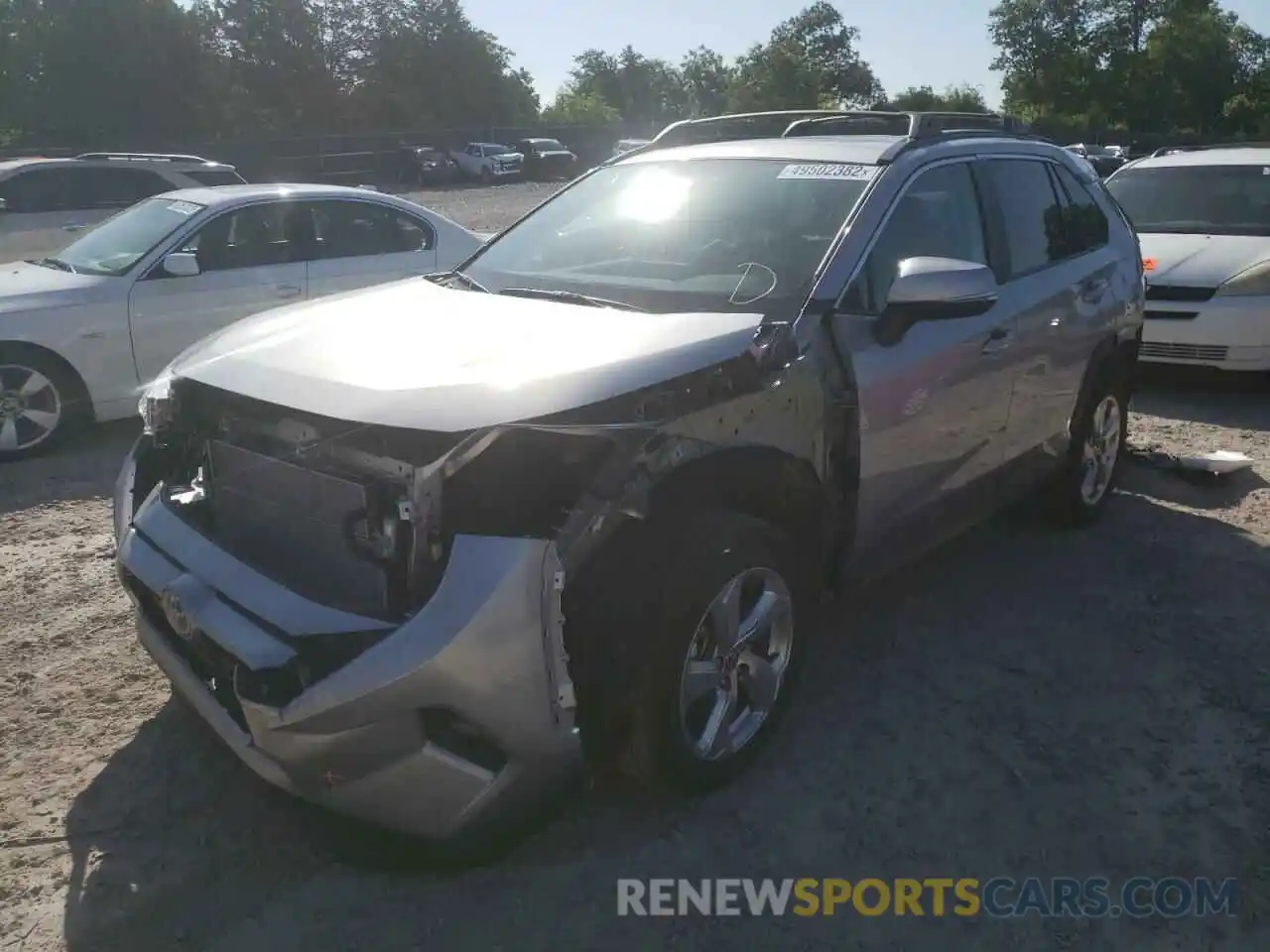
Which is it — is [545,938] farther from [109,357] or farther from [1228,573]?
[109,357]

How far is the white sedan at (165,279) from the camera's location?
6344 millimetres

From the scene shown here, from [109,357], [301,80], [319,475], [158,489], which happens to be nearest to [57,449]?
[109,357]

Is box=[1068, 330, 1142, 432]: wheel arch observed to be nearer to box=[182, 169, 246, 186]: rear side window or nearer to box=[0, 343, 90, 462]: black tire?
box=[0, 343, 90, 462]: black tire

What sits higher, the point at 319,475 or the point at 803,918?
the point at 319,475

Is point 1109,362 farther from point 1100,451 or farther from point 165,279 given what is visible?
point 165,279

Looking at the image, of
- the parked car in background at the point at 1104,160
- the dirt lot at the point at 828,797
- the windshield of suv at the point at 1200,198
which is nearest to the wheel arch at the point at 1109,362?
the dirt lot at the point at 828,797

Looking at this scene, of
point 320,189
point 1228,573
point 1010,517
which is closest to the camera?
point 1228,573

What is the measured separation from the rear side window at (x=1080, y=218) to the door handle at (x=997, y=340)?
0.89m

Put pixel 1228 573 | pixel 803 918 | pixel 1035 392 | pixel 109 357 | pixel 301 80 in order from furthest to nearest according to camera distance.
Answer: pixel 301 80 < pixel 109 357 < pixel 1228 573 < pixel 1035 392 < pixel 803 918

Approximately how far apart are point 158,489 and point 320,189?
488 cm

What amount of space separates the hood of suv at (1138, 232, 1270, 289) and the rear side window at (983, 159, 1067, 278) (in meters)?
3.84

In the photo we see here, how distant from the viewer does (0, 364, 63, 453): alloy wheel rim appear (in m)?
6.29

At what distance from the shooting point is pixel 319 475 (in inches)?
107

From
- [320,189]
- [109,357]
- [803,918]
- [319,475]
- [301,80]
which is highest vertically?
[301,80]
